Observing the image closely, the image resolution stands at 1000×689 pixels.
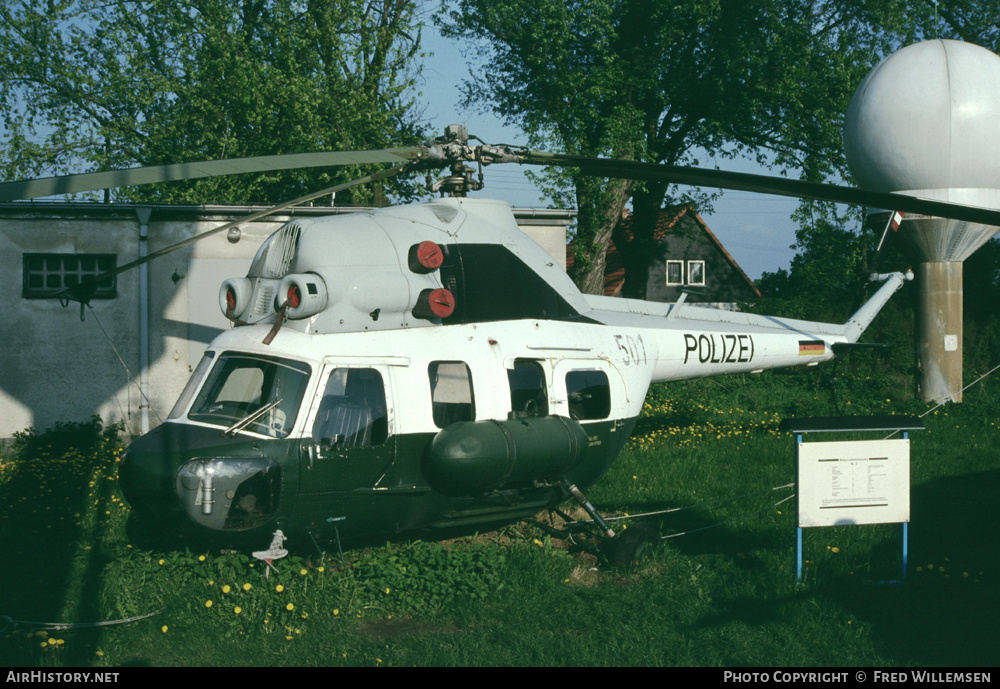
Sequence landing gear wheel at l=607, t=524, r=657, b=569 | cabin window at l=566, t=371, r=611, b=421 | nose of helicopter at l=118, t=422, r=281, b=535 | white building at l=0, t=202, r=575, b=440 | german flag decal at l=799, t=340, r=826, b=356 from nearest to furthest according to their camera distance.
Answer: nose of helicopter at l=118, t=422, r=281, b=535 < landing gear wheel at l=607, t=524, r=657, b=569 < cabin window at l=566, t=371, r=611, b=421 < german flag decal at l=799, t=340, r=826, b=356 < white building at l=0, t=202, r=575, b=440

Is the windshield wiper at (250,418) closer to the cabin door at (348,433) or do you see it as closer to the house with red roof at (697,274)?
the cabin door at (348,433)

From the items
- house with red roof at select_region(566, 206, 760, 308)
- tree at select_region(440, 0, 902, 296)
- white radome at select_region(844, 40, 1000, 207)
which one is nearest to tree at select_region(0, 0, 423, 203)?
tree at select_region(440, 0, 902, 296)

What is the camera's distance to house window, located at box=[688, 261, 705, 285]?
134 ft

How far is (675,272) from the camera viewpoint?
4106 centimetres

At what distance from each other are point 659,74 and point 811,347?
1579 centimetres

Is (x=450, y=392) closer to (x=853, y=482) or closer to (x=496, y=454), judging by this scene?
(x=496, y=454)

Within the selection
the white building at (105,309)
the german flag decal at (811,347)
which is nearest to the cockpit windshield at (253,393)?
the german flag decal at (811,347)

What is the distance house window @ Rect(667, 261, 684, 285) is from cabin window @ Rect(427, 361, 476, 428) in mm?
34796

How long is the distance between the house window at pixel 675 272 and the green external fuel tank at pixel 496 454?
34557mm

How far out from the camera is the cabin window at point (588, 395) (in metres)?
8.01

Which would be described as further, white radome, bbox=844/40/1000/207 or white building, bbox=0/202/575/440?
white radome, bbox=844/40/1000/207

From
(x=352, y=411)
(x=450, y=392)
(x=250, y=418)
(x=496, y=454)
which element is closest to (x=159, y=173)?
(x=250, y=418)

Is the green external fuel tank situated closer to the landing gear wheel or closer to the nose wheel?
the nose wheel

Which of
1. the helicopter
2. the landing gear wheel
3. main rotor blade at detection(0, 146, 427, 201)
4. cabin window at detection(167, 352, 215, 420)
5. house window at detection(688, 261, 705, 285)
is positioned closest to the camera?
main rotor blade at detection(0, 146, 427, 201)
